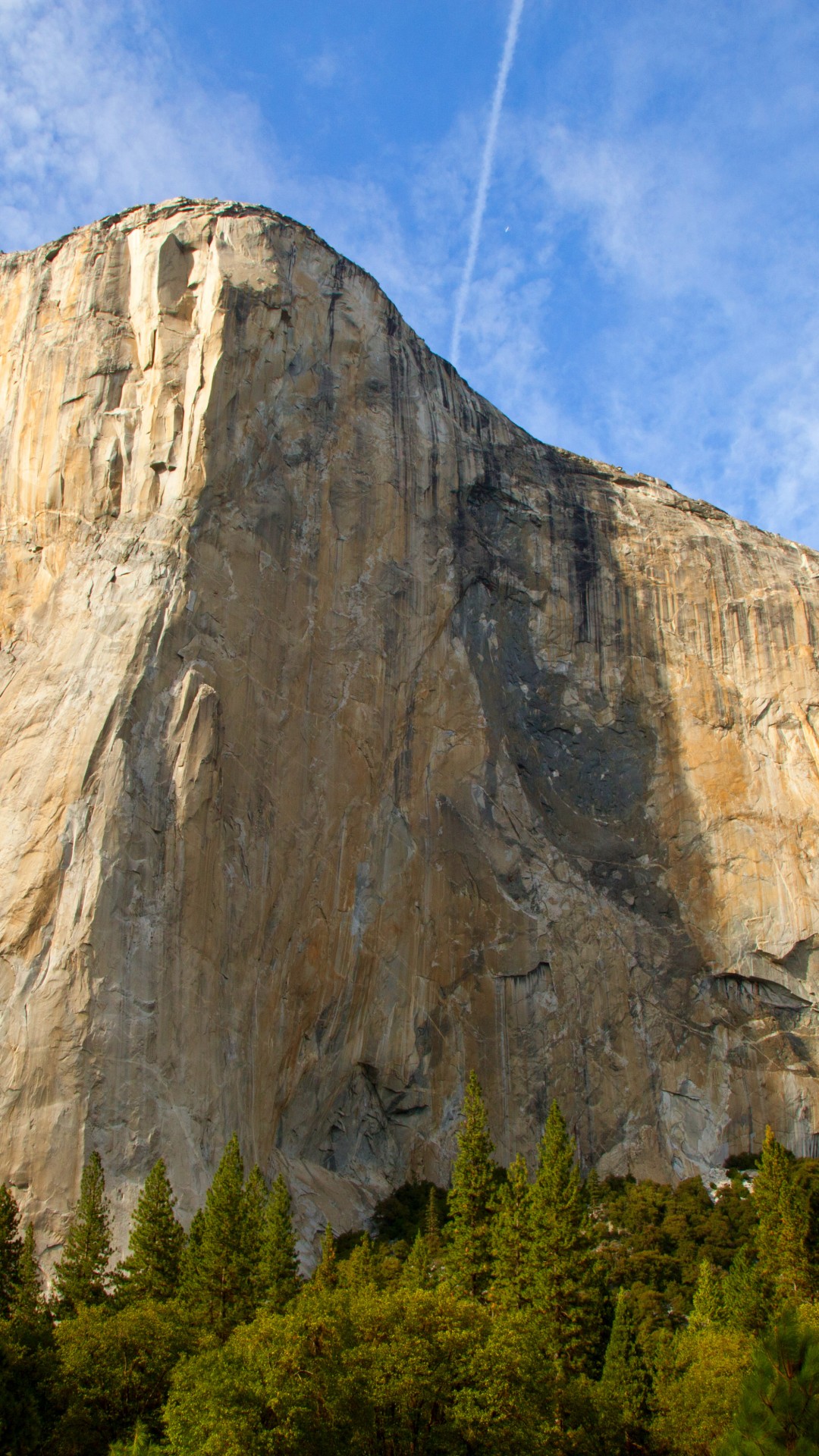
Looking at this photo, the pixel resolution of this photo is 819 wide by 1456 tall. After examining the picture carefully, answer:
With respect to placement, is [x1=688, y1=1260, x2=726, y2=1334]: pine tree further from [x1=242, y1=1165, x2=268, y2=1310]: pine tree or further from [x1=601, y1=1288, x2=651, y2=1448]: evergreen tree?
[x1=242, y1=1165, x2=268, y2=1310]: pine tree

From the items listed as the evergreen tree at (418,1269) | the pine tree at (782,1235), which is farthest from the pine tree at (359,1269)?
the pine tree at (782,1235)

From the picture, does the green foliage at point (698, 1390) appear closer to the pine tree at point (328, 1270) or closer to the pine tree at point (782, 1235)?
the pine tree at point (782, 1235)

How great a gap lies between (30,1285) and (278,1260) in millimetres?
4860

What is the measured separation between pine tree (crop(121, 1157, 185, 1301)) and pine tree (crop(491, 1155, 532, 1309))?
6606 mm

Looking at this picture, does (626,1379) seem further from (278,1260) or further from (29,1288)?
(29,1288)

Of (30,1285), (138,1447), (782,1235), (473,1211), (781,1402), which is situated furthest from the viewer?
(782,1235)

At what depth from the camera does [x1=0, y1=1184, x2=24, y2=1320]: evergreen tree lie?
2492 centimetres

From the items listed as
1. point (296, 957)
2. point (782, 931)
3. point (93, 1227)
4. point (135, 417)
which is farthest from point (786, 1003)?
point (135, 417)

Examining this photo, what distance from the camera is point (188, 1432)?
2002 cm

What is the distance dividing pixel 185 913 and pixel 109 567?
10.5m

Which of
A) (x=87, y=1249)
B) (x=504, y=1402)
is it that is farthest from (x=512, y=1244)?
(x=87, y=1249)

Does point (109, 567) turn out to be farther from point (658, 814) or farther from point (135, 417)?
point (658, 814)

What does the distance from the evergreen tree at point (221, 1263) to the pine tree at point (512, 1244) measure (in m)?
5.25

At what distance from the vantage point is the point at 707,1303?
29.9 meters
